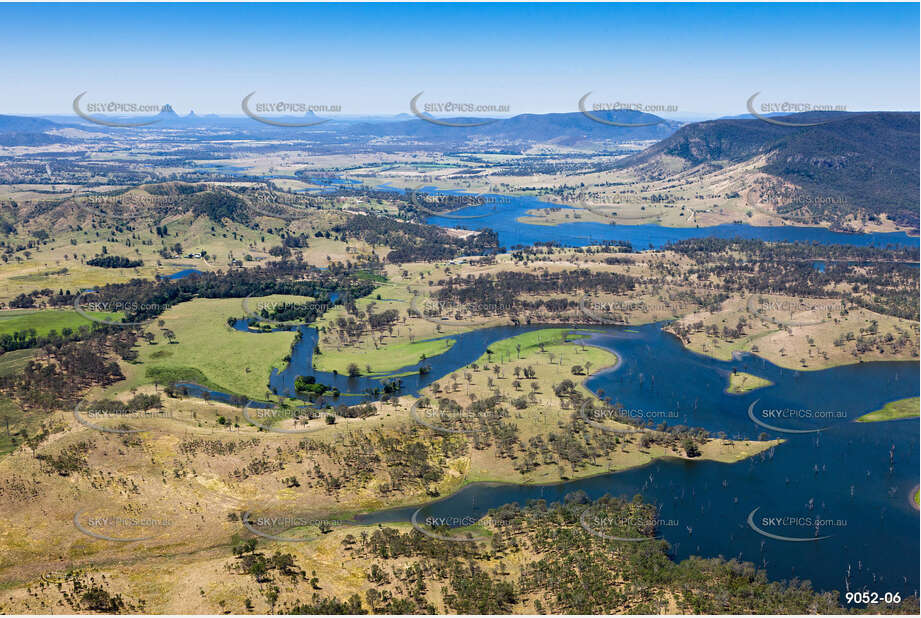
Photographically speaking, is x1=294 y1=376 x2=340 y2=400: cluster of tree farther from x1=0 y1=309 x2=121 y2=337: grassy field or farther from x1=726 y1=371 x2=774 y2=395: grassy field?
x1=726 y1=371 x2=774 y2=395: grassy field

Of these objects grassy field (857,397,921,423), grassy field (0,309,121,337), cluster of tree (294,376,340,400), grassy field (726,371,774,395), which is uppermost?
grassy field (0,309,121,337)

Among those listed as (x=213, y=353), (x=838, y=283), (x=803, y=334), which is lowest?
(x=213, y=353)

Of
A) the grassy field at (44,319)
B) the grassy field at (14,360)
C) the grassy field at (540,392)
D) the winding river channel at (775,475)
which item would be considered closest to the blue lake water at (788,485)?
the winding river channel at (775,475)

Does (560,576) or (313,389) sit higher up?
(313,389)

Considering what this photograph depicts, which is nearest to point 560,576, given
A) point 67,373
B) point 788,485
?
point 788,485

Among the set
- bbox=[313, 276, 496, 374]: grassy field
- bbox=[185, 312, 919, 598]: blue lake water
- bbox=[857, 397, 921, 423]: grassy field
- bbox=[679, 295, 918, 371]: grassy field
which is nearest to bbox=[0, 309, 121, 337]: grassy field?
bbox=[313, 276, 496, 374]: grassy field

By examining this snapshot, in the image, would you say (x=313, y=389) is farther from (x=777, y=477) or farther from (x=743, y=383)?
(x=743, y=383)

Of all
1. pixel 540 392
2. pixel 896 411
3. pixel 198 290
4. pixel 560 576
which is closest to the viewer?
pixel 560 576
